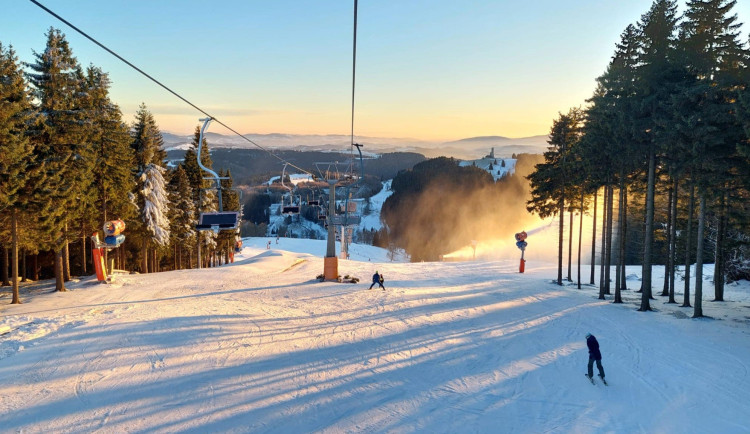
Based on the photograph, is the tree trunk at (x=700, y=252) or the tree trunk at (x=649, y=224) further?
the tree trunk at (x=649, y=224)

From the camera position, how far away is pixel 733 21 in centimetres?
1867

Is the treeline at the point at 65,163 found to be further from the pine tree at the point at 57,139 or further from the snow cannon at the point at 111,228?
the snow cannon at the point at 111,228

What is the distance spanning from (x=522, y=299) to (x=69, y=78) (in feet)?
99.3

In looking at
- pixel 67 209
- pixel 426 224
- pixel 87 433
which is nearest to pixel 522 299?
pixel 87 433

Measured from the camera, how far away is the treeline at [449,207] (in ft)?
497

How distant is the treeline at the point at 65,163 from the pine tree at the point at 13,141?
0.04m

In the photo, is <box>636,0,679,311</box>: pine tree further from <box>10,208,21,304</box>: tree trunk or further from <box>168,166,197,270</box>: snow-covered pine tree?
<box>168,166,197,270</box>: snow-covered pine tree

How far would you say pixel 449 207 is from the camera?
539 ft

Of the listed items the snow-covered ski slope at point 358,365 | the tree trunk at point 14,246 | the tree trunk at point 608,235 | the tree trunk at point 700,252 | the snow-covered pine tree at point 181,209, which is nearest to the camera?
the snow-covered ski slope at point 358,365

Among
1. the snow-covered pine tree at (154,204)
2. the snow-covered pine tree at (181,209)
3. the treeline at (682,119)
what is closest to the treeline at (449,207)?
the snow-covered pine tree at (181,209)

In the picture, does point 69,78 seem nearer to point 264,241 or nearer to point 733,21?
point 733,21

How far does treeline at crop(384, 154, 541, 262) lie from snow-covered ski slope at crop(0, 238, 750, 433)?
121 metres

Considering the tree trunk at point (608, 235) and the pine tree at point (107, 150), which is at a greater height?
the pine tree at point (107, 150)

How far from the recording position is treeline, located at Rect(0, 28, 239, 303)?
69.3 ft
